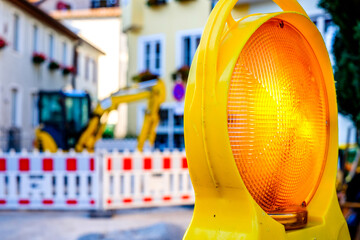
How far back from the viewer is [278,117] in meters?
1.45

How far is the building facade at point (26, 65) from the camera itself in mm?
20453

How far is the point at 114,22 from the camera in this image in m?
33.8

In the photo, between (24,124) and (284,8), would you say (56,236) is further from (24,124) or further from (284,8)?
(24,124)

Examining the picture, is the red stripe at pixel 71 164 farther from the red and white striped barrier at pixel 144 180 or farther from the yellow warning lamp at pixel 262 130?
the yellow warning lamp at pixel 262 130

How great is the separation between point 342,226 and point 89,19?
33.9 meters

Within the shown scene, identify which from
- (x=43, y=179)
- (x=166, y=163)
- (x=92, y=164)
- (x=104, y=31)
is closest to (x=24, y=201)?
(x=43, y=179)

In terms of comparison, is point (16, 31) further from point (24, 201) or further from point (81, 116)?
point (24, 201)

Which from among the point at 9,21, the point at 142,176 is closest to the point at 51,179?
the point at 142,176

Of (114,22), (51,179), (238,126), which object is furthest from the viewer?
(114,22)

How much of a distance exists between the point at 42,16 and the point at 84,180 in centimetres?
1783

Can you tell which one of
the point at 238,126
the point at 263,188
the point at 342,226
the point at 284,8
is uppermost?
the point at 284,8

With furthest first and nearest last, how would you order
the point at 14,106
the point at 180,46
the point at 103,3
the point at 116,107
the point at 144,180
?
the point at 103,3
the point at 14,106
the point at 180,46
the point at 116,107
the point at 144,180

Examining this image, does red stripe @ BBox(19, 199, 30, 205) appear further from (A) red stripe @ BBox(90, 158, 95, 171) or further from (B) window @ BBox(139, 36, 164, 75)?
(B) window @ BBox(139, 36, 164, 75)

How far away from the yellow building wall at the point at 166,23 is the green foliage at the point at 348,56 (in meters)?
13.7
